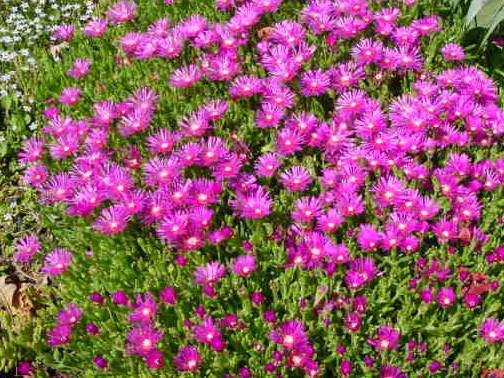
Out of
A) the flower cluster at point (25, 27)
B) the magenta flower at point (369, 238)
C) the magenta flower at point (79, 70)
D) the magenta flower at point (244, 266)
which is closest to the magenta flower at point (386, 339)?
the magenta flower at point (369, 238)

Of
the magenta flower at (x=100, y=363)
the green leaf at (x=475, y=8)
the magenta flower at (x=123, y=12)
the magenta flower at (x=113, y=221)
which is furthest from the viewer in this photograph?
the magenta flower at (x=123, y=12)

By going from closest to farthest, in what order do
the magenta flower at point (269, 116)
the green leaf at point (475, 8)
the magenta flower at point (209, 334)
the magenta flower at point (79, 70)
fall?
the magenta flower at point (209, 334) < the magenta flower at point (269, 116) < the green leaf at point (475, 8) < the magenta flower at point (79, 70)

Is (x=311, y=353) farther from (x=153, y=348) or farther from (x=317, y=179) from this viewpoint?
(x=317, y=179)

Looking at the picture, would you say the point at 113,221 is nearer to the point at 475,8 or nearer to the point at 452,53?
the point at 452,53

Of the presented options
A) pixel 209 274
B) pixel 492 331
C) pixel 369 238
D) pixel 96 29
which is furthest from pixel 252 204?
pixel 96 29

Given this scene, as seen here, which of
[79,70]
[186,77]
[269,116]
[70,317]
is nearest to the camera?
[70,317]

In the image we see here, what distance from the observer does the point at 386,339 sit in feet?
8.03

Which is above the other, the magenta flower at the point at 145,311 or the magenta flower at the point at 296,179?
the magenta flower at the point at 296,179

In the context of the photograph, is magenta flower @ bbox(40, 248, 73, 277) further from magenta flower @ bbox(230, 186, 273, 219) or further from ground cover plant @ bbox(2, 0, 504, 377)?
magenta flower @ bbox(230, 186, 273, 219)

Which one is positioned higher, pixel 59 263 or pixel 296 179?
pixel 296 179

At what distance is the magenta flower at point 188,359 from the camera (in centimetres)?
238

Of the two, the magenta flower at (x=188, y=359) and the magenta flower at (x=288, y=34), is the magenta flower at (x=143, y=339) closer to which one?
the magenta flower at (x=188, y=359)

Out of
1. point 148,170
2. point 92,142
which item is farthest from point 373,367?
point 92,142

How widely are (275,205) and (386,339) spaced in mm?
771
